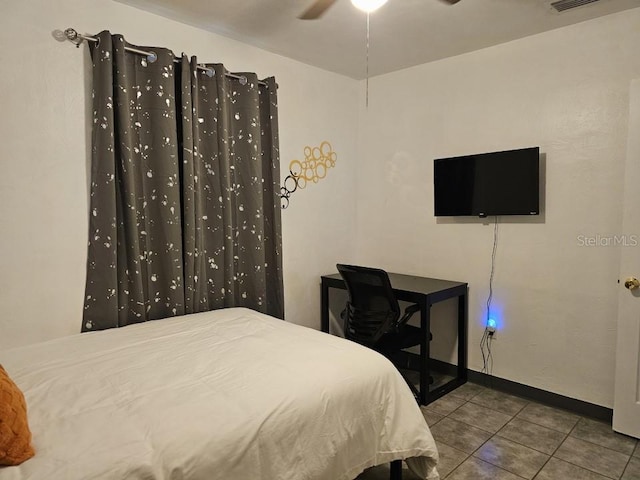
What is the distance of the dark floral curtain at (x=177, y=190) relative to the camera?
2.30 meters

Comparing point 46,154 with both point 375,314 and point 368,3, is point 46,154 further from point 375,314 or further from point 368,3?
point 375,314

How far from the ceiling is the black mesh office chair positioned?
160cm

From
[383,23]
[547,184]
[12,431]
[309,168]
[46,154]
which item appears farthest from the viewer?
[309,168]

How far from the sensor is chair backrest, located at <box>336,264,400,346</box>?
9.24ft

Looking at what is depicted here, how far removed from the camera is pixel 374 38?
2.92m

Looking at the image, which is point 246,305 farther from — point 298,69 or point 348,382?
point 298,69

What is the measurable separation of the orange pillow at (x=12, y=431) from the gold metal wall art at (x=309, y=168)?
90.1 inches

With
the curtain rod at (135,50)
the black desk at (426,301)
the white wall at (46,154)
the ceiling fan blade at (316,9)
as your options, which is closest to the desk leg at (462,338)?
the black desk at (426,301)

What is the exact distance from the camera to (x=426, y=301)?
113 inches

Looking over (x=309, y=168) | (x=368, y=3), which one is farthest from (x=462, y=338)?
(x=368, y=3)

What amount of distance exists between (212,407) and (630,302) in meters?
2.42

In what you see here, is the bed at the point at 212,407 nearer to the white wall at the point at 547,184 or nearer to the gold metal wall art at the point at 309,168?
the gold metal wall art at the point at 309,168

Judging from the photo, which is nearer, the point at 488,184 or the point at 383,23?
the point at 383,23

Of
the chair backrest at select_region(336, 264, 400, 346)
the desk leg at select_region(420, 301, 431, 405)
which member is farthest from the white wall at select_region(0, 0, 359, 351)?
the desk leg at select_region(420, 301, 431, 405)
